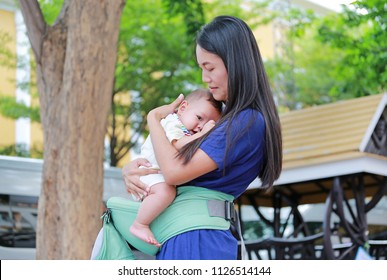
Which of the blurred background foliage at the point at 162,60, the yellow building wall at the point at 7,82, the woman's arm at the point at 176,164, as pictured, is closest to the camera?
the woman's arm at the point at 176,164

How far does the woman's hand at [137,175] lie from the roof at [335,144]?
8795 millimetres

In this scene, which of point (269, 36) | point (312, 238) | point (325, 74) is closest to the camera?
A: point (312, 238)

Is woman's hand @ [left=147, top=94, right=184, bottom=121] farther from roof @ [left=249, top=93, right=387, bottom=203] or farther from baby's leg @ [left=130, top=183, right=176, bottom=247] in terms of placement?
roof @ [left=249, top=93, right=387, bottom=203]

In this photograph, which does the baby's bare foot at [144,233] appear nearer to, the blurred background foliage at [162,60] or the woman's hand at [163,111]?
the woman's hand at [163,111]

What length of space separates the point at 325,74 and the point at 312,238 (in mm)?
14015

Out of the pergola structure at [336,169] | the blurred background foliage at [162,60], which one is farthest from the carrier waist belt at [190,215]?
the blurred background foliage at [162,60]

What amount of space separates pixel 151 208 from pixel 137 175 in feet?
0.69

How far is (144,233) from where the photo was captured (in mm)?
3381

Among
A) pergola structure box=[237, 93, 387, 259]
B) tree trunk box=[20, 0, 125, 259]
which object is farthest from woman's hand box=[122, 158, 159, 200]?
pergola structure box=[237, 93, 387, 259]

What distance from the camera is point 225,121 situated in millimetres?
3383

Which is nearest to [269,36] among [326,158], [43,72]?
[326,158]

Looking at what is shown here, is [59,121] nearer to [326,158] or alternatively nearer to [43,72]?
[43,72]

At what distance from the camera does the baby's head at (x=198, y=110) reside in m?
3.56

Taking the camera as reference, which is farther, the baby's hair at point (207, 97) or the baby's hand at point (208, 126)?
the baby's hair at point (207, 97)
